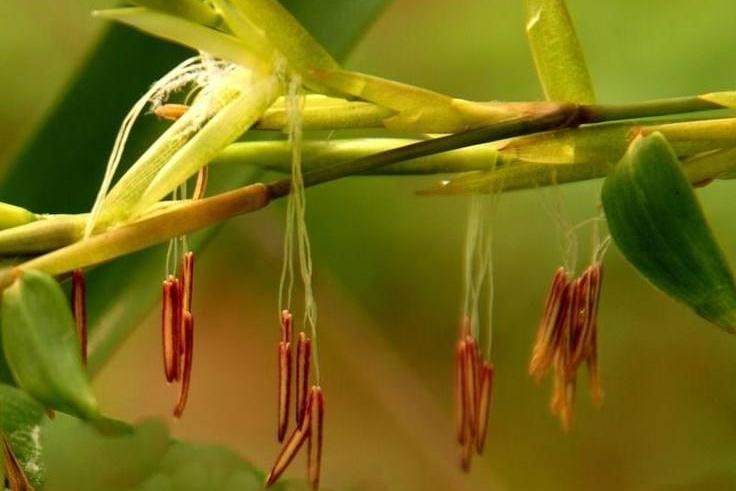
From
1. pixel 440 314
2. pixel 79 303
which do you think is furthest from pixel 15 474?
pixel 440 314

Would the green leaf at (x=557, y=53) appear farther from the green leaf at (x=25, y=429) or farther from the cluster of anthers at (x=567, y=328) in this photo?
the green leaf at (x=25, y=429)

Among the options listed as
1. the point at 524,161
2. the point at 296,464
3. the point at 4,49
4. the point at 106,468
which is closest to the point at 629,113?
the point at 524,161

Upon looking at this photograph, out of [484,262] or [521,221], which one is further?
[521,221]

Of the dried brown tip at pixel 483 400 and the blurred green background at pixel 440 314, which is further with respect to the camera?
the blurred green background at pixel 440 314

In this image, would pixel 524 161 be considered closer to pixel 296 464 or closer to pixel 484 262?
pixel 484 262

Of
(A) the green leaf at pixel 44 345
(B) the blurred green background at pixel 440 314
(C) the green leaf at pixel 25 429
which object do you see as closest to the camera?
(A) the green leaf at pixel 44 345

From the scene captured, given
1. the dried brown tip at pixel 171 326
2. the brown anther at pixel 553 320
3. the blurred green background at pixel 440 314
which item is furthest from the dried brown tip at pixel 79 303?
the blurred green background at pixel 440 314
